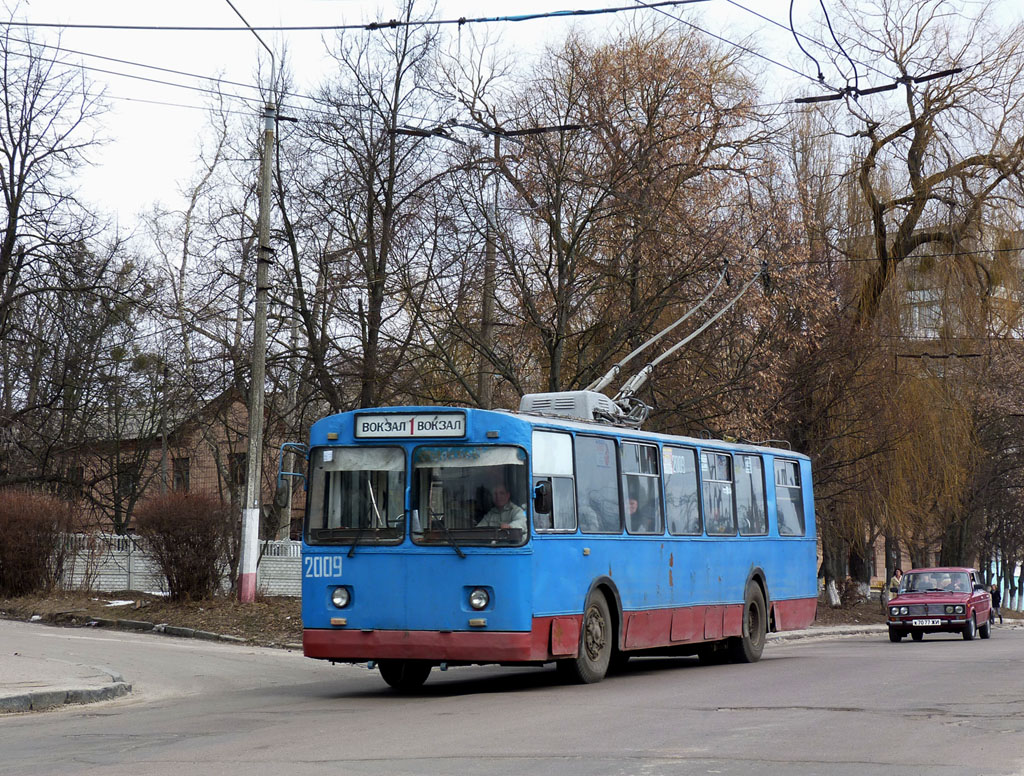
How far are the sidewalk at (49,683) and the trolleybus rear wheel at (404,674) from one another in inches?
108

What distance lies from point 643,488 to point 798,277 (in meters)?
12.3

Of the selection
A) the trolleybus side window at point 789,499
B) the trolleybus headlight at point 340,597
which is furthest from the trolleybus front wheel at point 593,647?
the trolleybus side window at point 789,499

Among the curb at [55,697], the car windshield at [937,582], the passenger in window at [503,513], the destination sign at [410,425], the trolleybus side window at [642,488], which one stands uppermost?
the destination sign at [410,425]

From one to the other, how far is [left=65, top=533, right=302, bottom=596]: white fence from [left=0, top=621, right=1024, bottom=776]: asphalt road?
1012 centimetres

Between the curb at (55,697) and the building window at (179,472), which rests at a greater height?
the building window at (179,472)

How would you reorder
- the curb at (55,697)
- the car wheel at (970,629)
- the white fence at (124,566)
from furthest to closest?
1. the car wheel at (970,629)
2. the white fence at (124,566)
3. the curb at (55,697)

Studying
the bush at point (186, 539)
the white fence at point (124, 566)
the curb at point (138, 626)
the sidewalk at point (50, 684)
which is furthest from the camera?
the white fence at point (124, 566)

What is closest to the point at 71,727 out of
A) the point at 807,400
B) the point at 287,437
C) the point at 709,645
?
the point at 709,645

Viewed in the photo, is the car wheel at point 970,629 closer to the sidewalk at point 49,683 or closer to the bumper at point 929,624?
the bumper at point 929,624

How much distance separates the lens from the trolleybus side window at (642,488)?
15469 millimetres

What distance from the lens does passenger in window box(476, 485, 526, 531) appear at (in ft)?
43.2

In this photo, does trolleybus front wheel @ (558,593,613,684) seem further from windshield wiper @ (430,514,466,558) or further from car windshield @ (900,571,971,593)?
car windshield @ (900,571,971,593)

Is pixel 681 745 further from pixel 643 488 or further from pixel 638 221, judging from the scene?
pixel 638 221

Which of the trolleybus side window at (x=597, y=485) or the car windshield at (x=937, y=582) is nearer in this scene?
the trolleybus side window at (x=597, y=485)
